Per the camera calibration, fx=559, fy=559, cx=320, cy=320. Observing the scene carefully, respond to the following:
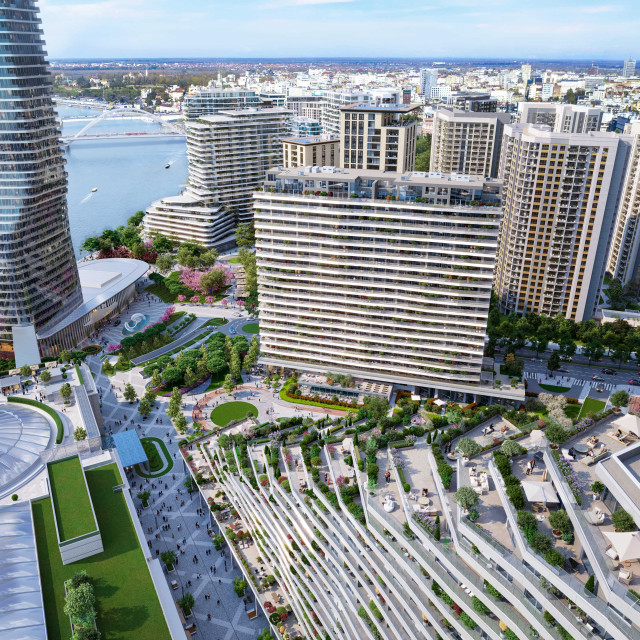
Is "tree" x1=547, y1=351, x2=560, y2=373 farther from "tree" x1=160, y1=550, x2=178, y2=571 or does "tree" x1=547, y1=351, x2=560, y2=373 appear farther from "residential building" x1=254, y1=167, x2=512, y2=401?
"tree" x1=160, y1=550, x2=178, y2=571

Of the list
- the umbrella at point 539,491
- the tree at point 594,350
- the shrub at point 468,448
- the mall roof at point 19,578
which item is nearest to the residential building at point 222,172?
the tree at point 594,350

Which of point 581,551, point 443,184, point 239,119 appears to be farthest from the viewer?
point 239,119

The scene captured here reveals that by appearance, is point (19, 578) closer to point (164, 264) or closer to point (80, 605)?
point (80, 605)

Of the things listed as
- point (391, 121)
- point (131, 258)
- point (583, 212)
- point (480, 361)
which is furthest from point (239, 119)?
point (480, 361)

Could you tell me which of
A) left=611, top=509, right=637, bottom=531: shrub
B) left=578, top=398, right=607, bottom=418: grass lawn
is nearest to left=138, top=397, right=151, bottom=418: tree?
left=578, top=398, right=607, bottom=418: grass lawn

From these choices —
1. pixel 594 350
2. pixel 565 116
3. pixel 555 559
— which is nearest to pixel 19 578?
pixel 555 559

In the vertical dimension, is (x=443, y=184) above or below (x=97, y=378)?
above

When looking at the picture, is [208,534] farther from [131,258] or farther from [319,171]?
[131,258]
